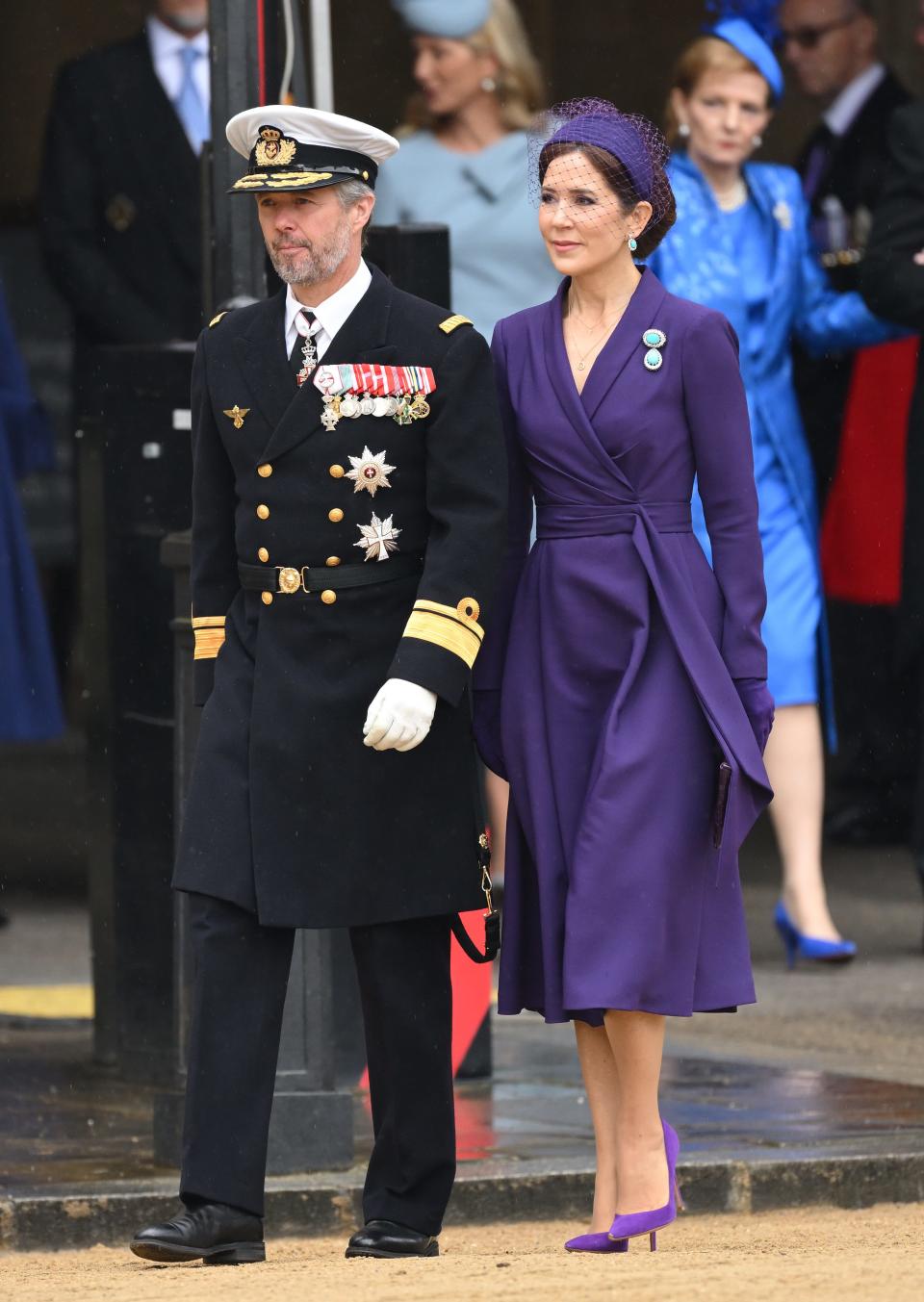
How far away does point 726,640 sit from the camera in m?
5.62

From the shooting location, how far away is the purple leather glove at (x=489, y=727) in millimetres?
5727

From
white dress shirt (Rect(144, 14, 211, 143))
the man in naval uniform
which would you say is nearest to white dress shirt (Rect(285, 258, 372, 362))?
the man in naval uniform

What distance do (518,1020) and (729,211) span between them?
7.18 ft

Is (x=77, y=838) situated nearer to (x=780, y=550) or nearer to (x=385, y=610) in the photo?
(x=780, y=550)

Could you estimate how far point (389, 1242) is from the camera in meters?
5.64

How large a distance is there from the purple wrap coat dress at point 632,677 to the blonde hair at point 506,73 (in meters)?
3.44

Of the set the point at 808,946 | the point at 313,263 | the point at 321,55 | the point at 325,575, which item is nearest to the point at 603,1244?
the point at 325,575

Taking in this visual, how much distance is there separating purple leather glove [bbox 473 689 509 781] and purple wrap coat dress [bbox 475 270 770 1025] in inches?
0.8

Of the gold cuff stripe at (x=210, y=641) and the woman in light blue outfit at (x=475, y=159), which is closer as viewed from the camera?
the gold cuff stripe at (x=210, y=641)

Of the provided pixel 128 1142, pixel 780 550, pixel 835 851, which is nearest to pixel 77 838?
pixel 835 851

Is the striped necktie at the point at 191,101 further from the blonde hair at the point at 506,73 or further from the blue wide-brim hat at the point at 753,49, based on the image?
the blue wide-brim hat at the point at 753,49

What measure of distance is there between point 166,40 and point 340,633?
4653 millimetres

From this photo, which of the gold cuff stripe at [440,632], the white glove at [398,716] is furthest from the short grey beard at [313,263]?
the white glove at [398,716]

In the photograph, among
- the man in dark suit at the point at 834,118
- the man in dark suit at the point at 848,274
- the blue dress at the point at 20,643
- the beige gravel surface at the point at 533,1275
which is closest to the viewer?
the beige gravel surface at the point at 533,1275
